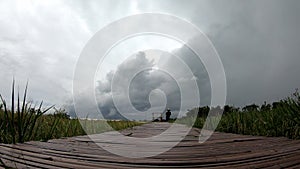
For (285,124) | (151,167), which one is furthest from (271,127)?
(151,167)

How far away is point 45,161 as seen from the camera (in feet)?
5.27

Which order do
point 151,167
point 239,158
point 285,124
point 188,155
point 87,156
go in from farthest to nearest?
point 285,124 → point 188,155 → point 87,156 → point 239,158 → point 151,167

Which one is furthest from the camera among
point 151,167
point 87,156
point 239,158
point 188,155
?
point 188,155

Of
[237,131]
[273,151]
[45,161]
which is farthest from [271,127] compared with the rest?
[45,161]

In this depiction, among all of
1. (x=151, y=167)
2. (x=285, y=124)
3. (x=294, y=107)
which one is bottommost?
(x=151, y=167)

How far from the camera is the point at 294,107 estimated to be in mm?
3951

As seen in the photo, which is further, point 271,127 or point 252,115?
point 252,115

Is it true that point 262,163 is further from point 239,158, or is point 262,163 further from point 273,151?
point 273,151

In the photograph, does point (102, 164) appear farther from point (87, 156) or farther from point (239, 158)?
point (239, 158)

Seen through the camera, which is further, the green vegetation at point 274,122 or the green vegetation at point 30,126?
the green vegetation at point 274,122

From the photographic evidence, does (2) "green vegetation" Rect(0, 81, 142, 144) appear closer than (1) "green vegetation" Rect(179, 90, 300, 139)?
Yes

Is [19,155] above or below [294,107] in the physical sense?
below

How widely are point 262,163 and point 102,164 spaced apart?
36.4 inches

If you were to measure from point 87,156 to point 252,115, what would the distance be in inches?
169
